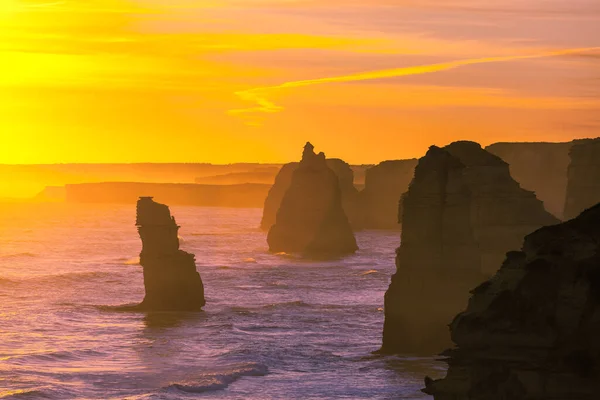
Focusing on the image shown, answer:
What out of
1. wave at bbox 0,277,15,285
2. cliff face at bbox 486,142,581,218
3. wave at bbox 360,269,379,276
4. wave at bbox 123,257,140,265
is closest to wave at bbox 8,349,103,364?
wave at bbox 0,277,15,285

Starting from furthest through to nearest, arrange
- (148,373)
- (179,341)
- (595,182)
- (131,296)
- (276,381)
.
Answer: (131,296)
(595,182)
(179,341)
(148,373)
(276,381)

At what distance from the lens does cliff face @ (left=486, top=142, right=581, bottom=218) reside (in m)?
130

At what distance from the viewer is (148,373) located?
41.8 meters

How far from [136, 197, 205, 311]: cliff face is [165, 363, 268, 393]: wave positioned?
14.8 meters

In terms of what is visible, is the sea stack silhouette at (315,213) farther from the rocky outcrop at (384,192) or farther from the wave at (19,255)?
the rocky outcrop at (384,192)

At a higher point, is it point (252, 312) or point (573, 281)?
point (573, 281)

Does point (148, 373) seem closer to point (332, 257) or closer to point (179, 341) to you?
point (179, 341)

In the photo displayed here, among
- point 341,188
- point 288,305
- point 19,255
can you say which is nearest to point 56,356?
point 288,305

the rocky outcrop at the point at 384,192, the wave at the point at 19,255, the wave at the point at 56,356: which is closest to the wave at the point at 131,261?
the wave at the point at 19,255

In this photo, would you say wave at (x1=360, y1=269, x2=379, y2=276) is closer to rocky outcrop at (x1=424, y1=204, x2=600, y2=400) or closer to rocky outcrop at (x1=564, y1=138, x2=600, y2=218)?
rocky outcrop at (x1=564, y1=138, x2=600, y2=218)

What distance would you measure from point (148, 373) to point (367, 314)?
20.9m

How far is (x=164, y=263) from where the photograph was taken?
184 ft

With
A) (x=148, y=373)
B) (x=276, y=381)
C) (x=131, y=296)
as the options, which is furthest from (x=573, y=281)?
(x=131, y=296)

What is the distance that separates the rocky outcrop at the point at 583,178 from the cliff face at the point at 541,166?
6125cm
